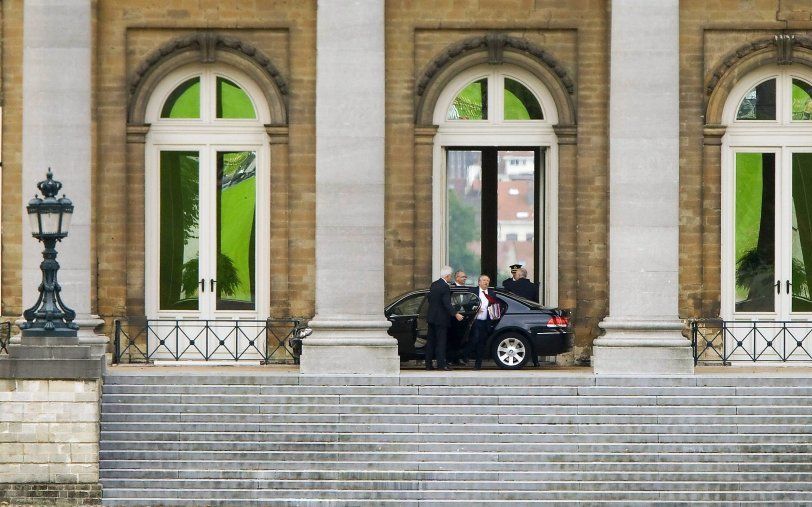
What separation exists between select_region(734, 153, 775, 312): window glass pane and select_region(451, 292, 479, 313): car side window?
5.47m

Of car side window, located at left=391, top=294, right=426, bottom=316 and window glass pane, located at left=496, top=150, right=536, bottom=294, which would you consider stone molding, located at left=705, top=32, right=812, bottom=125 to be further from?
window glass pane, located at left=496, top=150, right=536, bottom=294

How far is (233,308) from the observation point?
33.2 metres

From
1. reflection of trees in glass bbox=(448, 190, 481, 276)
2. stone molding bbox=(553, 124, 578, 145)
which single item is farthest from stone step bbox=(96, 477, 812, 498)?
reflection of trees in glass bbox=(448, 190, 481, 276)

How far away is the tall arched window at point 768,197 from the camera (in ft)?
108

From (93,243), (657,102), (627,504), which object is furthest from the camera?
(93,243)

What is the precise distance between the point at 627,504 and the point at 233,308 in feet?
34.3

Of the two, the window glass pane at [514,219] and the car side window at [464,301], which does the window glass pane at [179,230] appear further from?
the window glass pane at [514,219]

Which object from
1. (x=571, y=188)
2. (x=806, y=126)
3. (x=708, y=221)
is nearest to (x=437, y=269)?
(x=571, y=188)

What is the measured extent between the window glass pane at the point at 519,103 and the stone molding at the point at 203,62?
4114 millimetres

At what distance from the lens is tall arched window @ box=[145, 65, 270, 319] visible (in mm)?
33062

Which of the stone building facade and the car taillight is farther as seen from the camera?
the stone building facade

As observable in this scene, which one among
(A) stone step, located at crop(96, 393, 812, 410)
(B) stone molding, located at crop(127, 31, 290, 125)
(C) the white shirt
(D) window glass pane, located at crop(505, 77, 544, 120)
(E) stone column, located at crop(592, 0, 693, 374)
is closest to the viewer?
(A) stone step, located at crop(96, 393, 812, 410)

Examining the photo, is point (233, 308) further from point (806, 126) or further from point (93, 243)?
point (806, 126)

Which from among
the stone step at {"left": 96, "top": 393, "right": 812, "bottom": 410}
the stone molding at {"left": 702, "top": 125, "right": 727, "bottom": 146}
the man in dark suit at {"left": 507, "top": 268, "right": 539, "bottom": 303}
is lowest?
the stone step at {"left": 96, "top": 393, "right": 812, "bottom": 410}
